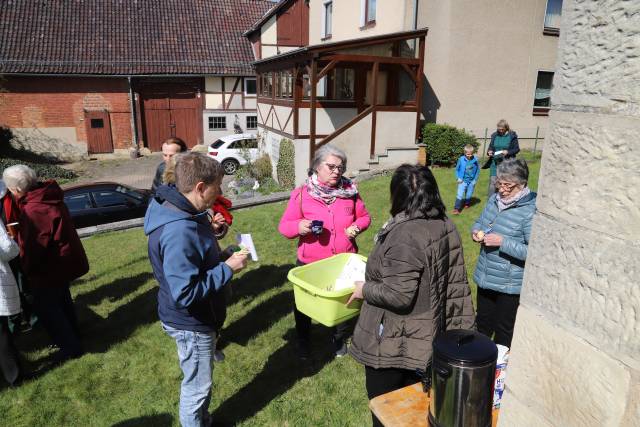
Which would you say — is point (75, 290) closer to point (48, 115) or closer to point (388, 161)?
point (388, 161)

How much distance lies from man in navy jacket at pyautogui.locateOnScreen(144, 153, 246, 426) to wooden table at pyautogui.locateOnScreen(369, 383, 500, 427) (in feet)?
3.73

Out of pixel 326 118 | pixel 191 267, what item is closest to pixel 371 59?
pixel 326 118

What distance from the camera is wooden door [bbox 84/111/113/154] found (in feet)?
75.8

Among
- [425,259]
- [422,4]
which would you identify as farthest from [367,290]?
[422,4]

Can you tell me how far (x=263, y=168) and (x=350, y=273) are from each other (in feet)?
43.1

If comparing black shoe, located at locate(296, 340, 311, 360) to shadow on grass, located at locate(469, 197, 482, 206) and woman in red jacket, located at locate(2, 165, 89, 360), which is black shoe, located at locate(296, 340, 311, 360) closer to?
woman in red jacket, located at locate(2, 165, 89, 360)

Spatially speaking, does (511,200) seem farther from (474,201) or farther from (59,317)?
(474,201)

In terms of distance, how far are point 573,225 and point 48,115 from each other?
25650 millimetres

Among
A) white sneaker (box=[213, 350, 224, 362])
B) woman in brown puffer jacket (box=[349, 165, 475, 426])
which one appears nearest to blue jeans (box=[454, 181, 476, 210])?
white sneaker (box=[213, 350, 224, 362])

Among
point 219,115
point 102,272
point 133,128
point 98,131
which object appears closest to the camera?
point 102,272

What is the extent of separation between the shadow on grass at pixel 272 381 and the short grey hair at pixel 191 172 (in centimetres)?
196

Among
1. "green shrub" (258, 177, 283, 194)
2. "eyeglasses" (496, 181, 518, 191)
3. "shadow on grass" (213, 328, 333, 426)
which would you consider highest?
"eyeglasses" (496, 181, 518, 191)

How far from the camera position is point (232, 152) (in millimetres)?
17969

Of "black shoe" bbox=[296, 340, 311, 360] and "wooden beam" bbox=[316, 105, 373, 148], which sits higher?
"wooden beam" bbox=[316, 105, 373, 148]
